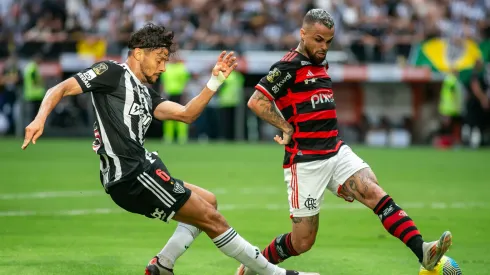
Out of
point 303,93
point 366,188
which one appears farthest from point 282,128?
point 366,188

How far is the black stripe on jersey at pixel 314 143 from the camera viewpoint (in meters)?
8.61

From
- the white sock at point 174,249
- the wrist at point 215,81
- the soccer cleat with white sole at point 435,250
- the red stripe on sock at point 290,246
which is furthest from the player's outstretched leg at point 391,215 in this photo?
the wrist at point 215,81

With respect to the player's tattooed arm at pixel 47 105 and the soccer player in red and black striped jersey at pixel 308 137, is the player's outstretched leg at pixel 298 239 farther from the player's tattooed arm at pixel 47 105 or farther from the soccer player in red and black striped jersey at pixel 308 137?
the player's tattooed arm at pixel 47 105

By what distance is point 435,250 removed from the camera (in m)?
7.87

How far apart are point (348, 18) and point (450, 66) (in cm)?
404

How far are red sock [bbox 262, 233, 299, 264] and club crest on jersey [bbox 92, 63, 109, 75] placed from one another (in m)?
2.30

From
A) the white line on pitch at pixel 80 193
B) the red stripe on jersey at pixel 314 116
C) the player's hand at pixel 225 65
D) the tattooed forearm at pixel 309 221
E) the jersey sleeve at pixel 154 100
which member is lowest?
the white line on pitch at pixel 80 193

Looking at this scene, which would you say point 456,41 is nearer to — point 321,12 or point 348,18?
point 348,18

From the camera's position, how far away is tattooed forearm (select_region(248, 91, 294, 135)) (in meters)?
8.60

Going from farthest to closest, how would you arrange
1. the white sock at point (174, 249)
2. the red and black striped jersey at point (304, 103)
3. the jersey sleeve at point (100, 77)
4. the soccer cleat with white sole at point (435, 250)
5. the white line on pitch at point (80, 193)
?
the white line on pitch at point (80, 193), the red and black striped jersey at point (304, 103), the white sock at point (174, 249), the soccer cleat with white sole at point (435, 250), the jersey sleeve at point (100, 77)

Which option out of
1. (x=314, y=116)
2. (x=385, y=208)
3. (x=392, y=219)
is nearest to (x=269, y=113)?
(x=314, y=116)

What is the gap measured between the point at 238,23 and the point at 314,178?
23892 millimetres

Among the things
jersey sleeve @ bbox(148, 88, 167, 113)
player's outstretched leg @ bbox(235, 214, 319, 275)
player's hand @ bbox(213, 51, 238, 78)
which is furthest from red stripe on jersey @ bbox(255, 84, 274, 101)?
player's outstretched leg @ bbox(235, 214, 319, 275)

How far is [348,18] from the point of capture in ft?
104
